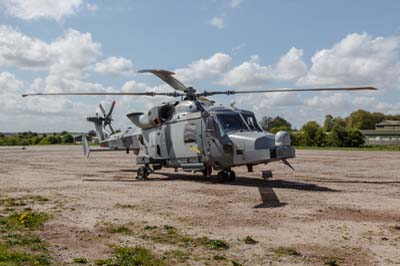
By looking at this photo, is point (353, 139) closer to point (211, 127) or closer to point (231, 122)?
point (231, 122)

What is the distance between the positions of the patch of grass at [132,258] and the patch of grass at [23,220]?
2577 mm

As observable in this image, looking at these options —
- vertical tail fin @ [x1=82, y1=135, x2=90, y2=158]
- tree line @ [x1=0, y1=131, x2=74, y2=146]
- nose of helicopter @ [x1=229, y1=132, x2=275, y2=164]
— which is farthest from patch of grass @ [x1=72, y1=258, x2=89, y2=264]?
tree line @ [x1=0, y1=131, x2=74, y2=146]

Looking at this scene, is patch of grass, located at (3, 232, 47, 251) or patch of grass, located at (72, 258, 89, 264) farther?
patch of grass, located at (3, 232, 47, 251)

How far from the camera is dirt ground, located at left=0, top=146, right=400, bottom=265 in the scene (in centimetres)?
632

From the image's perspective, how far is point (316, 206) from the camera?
1045cm

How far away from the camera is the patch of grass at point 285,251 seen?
20.6 feet

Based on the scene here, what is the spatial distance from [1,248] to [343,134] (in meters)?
56.4

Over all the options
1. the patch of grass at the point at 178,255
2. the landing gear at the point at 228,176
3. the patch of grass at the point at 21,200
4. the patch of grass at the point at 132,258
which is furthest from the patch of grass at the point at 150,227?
the landing gear at the point at 228,176

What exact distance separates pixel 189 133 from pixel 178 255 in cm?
985

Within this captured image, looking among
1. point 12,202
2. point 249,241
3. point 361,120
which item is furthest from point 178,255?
point 361,120

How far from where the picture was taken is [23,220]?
8.53 m

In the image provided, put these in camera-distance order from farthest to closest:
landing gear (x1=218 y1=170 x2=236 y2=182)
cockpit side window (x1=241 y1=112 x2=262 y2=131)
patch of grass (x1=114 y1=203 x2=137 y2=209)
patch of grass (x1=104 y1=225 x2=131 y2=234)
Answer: landing gear (x1=218 y1=170 x2=236 y2=182)
cockpit side window (x1=241 y1=112 x2=262 y2=131)
patch of grass (x1=114 y1=203 x2=137 y2=209)
patch of grass (x1=104 y1=225 x2=131 y2=234)

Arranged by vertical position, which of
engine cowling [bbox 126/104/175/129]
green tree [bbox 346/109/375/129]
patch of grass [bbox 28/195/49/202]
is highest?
green tree [bbox 346/109/375/129]

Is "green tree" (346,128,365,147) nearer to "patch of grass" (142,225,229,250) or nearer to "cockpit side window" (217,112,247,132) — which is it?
"cockpit side window" (217,112,247,132)
